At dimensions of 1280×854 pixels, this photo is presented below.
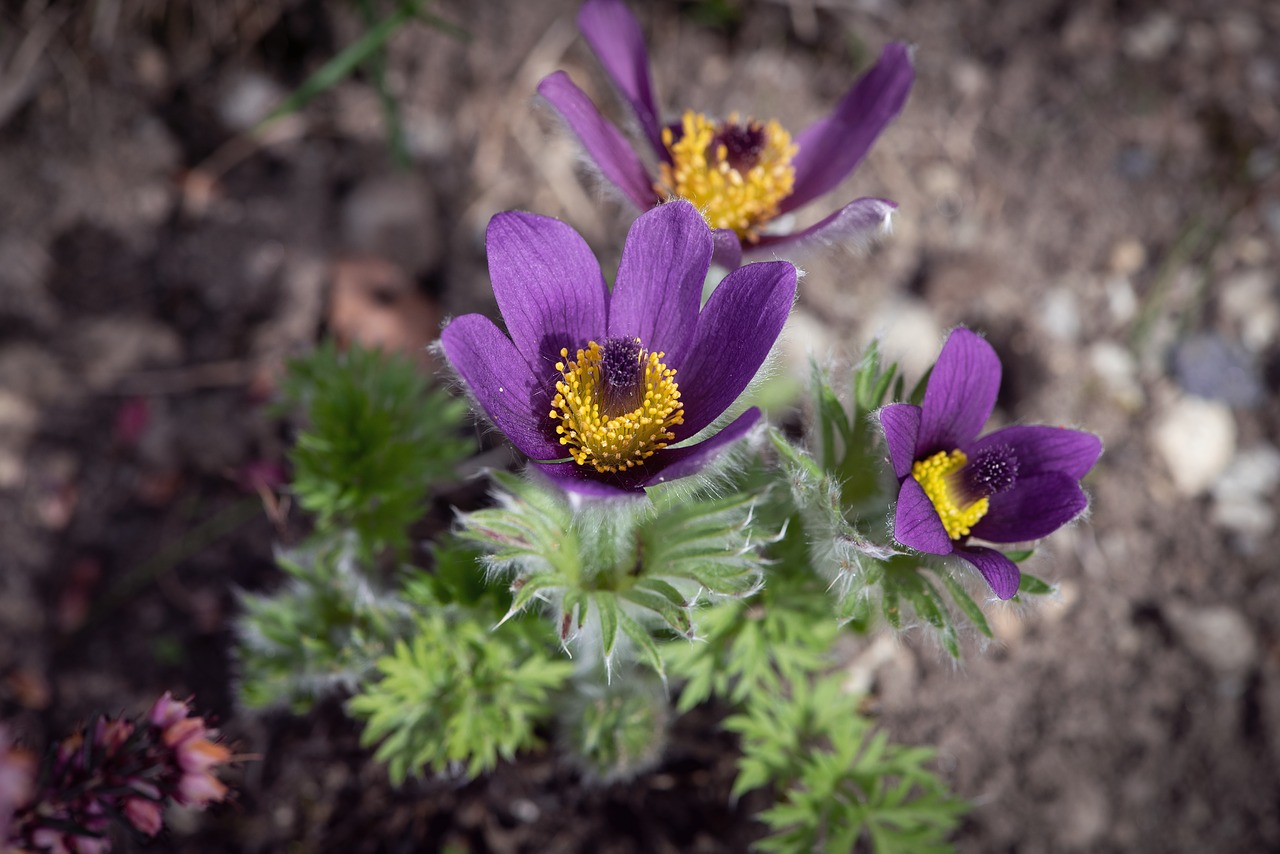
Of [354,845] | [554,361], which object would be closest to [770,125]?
[554,361]

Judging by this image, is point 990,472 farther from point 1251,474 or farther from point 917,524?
point 1251,474

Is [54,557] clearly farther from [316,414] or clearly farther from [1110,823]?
[1110,823]

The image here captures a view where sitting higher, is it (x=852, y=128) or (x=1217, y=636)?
(x=852, y=128)

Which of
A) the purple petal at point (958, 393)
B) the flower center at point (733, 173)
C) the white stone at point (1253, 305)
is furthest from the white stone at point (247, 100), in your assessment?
the white stone at point (1253, 305)

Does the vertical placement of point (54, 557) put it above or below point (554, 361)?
below

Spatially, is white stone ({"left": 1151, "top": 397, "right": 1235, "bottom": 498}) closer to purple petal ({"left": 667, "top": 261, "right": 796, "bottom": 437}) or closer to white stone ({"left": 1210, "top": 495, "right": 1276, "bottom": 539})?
white stone ({"left": 1210, "top": 495, "right": 1276, "bottom": 539})

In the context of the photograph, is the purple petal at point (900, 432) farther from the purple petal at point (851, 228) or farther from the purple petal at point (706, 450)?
the purple petal at point (851, 228)

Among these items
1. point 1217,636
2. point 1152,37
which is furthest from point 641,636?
point 1152,37
